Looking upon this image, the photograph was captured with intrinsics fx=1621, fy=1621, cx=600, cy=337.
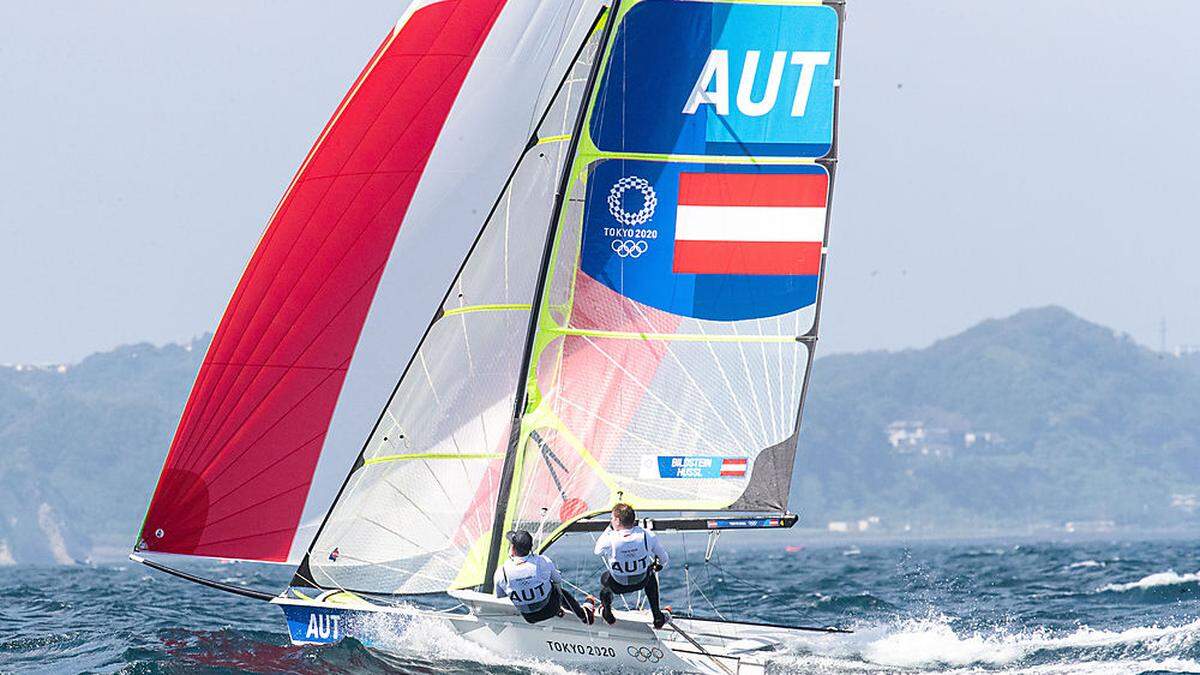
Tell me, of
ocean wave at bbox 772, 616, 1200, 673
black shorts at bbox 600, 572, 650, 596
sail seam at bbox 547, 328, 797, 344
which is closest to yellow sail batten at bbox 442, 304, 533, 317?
sail seam at bbox 547, 328, 797, 344

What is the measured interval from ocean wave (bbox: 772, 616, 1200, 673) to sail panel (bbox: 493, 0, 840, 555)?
4.37ft

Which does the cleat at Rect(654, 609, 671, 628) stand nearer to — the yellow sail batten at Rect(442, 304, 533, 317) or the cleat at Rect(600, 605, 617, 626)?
the cleat at Rect(600, 605, 617, 626)

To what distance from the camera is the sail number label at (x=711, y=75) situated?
11.9m

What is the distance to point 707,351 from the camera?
12.2 meters

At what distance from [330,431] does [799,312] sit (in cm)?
364

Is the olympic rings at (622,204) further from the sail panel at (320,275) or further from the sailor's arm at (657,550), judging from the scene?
the sailor's arm at (657,550)

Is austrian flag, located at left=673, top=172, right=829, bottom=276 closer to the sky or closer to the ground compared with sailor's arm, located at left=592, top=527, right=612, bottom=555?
closer to the sky

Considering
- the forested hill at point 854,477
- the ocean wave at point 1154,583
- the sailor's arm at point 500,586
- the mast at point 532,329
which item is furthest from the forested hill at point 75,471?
the sailor's arm at point 500,586

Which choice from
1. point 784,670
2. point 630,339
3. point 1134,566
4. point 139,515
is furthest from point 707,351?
point 139,515

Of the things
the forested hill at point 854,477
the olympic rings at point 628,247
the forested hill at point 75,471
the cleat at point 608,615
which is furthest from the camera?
the forested hill at point 854,477

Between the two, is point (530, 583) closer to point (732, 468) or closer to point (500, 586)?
point (500, 586)

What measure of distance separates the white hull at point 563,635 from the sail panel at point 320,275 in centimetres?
72

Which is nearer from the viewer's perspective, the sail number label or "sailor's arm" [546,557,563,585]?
"sailor's arm" [546,557,563,585]

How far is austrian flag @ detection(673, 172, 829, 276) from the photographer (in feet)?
39.5
